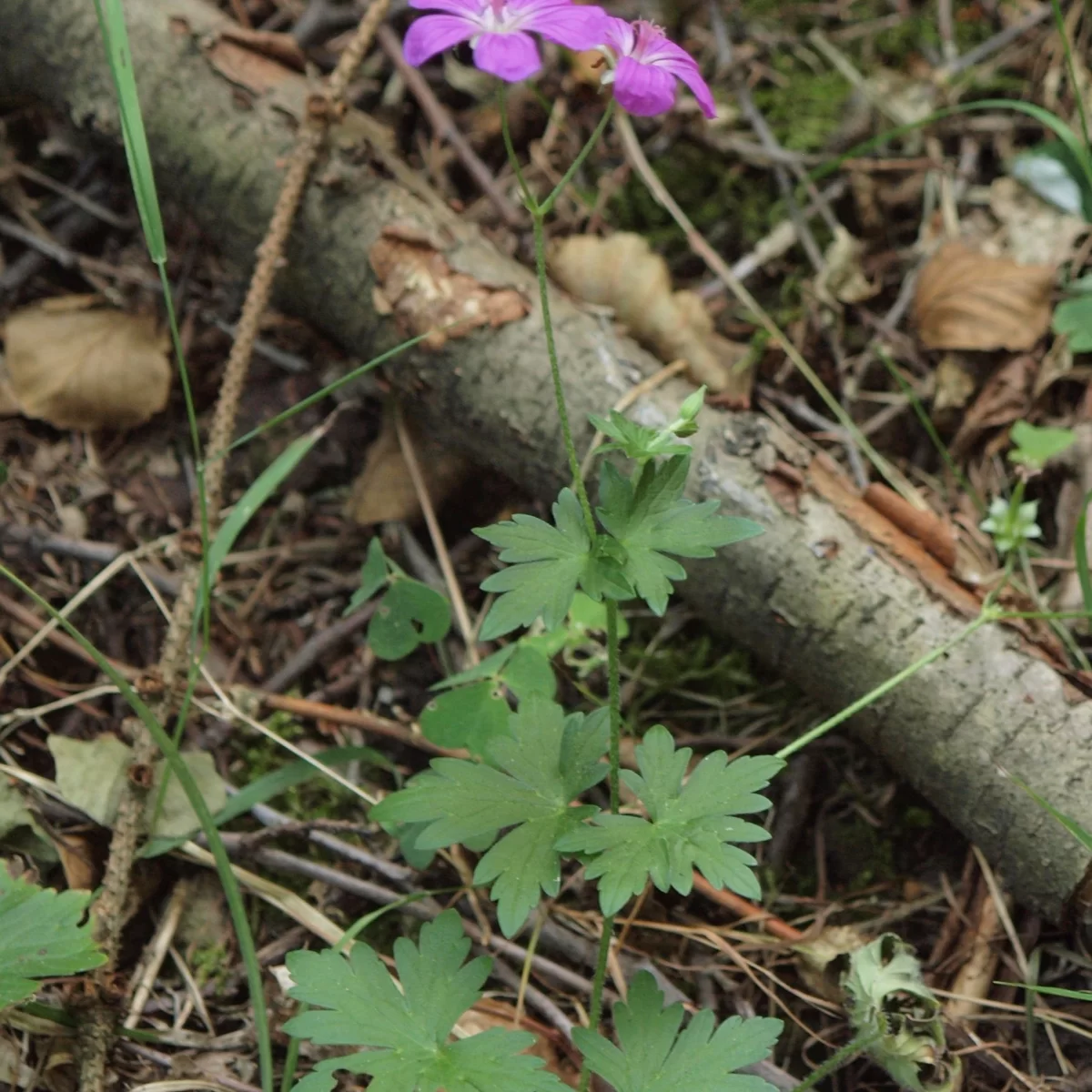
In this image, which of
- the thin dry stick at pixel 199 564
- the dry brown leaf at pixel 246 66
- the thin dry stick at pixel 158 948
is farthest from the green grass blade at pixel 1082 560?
the dry brown leaf at pixel 246 66

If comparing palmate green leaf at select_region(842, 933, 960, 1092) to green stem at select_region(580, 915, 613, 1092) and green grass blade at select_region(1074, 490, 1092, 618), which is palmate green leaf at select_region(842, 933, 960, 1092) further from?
green grass blade at select_region(1074, 490, 1092, 618)

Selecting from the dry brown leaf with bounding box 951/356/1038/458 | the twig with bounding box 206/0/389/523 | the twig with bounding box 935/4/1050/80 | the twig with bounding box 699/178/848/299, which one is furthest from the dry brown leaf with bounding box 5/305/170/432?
the twig with bounding box 935/4/1050/80

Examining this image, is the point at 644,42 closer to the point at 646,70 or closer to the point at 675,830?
the point at 646,70

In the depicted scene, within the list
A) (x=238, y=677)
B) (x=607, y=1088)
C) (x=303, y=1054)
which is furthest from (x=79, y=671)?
(x=607, y=1088)

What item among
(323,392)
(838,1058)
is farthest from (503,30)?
(838,1058)

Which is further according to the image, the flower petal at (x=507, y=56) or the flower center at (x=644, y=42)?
the flower center at (x=644, y=42)

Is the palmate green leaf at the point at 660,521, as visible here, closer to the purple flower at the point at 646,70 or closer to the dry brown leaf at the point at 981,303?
the purple flower at the point at 646,70
